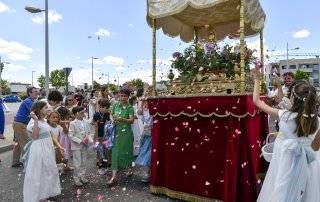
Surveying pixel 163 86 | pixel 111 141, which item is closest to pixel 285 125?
pixel 163 86

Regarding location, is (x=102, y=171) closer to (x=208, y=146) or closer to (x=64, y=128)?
(x=64, y=128)

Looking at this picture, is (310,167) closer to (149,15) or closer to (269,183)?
(269,183)

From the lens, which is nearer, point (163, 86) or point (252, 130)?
point (252, 130)

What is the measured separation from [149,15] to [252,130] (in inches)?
113

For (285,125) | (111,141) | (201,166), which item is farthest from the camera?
(111,141)

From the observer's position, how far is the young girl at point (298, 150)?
437cm

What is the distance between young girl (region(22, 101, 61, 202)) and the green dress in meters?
1.45

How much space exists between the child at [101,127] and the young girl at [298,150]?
17.7 ft

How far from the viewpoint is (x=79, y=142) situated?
26.0 ft

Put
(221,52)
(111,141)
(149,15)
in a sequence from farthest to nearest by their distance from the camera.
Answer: (111,141) → (149,15) → (221,52)

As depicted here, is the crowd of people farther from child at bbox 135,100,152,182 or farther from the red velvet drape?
the red velvet drape

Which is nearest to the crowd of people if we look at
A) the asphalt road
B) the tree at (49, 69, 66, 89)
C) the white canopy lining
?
the asphalt road

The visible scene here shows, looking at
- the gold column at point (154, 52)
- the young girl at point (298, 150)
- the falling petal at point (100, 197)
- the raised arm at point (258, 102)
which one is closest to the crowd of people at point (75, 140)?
the falling petal at point (100, 197)

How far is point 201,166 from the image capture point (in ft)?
20.8
